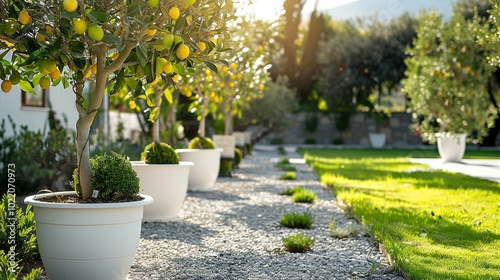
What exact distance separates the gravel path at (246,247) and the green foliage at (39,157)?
1.74 m

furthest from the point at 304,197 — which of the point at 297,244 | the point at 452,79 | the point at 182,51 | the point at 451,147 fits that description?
the point at 451,147

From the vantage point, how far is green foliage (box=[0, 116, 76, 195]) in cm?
909

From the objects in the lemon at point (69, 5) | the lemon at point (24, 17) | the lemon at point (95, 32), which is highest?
the lemon at point (69, 5)

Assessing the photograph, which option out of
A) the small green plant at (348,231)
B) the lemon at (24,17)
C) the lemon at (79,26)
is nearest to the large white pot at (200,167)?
the small green plant at (348,231)

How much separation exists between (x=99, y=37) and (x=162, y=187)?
4302 mm

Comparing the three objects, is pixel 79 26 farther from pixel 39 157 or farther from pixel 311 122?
pixel 311 122

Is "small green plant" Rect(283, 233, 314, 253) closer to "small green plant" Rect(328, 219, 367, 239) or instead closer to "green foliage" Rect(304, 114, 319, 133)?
"small green plant" Rect(328, 219, 367, 239)

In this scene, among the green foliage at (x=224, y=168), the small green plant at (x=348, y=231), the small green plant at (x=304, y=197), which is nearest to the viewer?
the small green plant at (x=348, y=231)

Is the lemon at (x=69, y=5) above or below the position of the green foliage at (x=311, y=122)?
→ above

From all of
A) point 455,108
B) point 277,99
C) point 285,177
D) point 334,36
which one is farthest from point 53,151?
point 334,36

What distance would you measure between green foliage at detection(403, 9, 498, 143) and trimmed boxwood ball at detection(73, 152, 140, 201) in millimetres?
12168

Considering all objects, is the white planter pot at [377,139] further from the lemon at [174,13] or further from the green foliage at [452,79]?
the lemon at [174,13]

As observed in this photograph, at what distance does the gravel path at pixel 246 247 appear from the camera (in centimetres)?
539

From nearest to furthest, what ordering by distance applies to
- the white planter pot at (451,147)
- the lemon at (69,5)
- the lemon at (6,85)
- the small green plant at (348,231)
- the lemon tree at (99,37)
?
the lemon at (69,5)
the lemon tree at (99,37)
the lemon at (6,85)
the small green plant at (348,231)
the white planter pot at (451,147)
